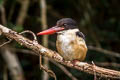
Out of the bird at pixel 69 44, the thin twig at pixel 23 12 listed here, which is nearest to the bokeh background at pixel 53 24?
the thin twig at pixel 23 12

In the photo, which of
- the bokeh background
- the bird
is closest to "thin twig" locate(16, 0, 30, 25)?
the bokeh background

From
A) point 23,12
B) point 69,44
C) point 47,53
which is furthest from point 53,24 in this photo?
point 47,53

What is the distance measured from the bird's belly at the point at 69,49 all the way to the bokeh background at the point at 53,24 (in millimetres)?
1551

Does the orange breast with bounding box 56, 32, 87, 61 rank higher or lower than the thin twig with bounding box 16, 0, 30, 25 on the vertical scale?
lower

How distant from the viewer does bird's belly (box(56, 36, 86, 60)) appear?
2779 millimetres

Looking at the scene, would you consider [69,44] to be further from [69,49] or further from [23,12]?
[23,12]

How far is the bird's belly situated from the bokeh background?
5.09ft

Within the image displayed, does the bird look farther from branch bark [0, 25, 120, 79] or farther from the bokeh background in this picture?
the bokeh background

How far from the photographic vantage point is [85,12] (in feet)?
16.9

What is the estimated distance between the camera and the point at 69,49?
2.78 meters

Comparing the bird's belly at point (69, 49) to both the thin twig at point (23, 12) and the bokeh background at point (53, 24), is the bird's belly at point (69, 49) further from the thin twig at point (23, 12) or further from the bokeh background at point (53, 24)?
the thin twig at point (23, 12)

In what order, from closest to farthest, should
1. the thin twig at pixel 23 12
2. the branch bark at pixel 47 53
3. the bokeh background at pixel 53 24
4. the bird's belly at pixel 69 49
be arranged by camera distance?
the branch bark at pixel 47 53 < the bird's belly at pixel 69 49 < the bokeh background at pixel 53 24 < the thin twig at pixel 23 12

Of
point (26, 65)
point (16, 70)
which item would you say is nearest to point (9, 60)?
point (16, 70)

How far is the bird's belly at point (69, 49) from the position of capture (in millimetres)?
2779
